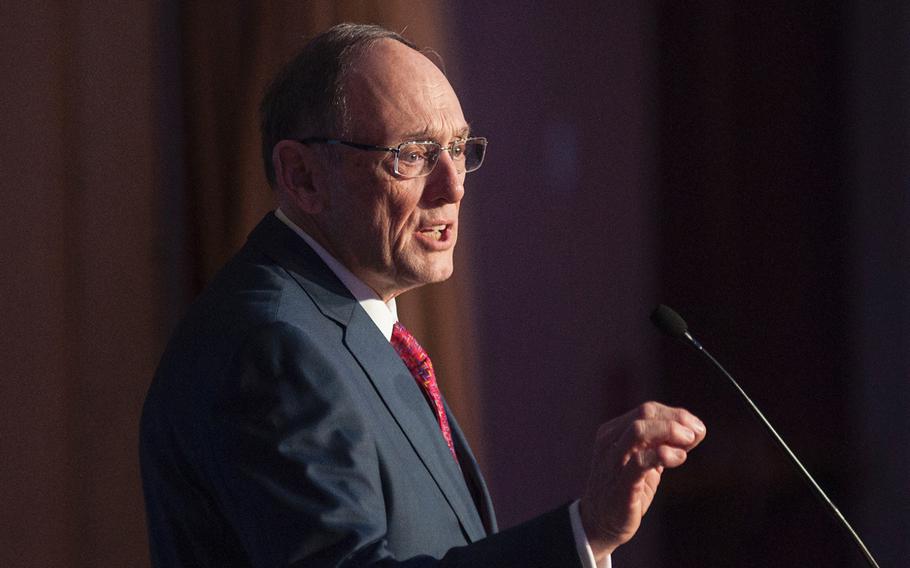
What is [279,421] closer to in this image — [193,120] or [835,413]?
[193,120]

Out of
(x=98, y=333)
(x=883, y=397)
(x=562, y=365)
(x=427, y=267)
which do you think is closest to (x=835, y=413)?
(x=883, y=397)

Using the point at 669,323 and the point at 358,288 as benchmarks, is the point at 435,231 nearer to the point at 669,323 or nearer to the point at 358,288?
the point at 358,288

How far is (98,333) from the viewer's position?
2.27 m

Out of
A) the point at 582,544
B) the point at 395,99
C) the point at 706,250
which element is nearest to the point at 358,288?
the point at 395,99

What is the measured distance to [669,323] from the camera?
1.44m

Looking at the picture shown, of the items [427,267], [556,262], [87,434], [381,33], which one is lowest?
[87,434]

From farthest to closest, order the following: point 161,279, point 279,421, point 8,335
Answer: point 161,279 → point 8,335 → point 279,421

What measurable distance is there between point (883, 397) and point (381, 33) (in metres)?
1.95

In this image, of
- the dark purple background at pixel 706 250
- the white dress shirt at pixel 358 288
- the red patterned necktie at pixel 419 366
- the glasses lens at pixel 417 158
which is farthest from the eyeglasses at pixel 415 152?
the dark purple background at pixel 706 250

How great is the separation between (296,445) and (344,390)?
0.11 meters

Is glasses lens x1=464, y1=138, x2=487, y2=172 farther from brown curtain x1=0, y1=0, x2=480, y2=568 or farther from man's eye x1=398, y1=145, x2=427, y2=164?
brown curtain x1=0, y1=0, x2=480, y2=568

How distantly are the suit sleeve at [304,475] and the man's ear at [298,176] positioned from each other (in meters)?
0.35

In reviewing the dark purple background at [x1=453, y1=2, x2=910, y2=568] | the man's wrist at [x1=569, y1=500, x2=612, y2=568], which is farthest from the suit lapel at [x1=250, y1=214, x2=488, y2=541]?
the dark purple background at [x1=453, y1=2, x2=910, y2=568]

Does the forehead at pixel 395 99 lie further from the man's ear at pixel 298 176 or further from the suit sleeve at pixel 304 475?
the suit sleeve at pixel 304 475
